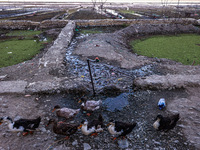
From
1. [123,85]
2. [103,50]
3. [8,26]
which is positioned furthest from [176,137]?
[8,26]

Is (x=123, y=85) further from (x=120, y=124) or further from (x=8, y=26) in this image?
(x=8, y=26)

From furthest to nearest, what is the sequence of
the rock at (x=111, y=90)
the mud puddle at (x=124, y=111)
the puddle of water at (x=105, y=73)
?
the puddle of water at (x=105, y=73)
the rock at (x=111, y=90)
the mud puddle at (x=124, y=111)

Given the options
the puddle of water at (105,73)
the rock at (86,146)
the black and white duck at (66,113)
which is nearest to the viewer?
the rock at (86,146)

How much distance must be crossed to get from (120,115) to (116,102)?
614 mm

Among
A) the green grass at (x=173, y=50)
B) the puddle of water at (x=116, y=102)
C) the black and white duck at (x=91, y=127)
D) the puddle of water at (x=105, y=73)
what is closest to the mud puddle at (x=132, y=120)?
the puddle of water at (x=116, y=102)

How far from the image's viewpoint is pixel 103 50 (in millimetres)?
8445

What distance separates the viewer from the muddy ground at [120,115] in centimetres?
324

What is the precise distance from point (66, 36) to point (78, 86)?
7343mm

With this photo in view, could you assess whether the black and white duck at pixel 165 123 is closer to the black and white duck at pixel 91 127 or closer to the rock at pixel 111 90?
the black and white duck at pixel 91 127

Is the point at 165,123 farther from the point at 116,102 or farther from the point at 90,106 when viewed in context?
the point at 90,106

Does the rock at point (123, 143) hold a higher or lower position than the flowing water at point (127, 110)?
lower

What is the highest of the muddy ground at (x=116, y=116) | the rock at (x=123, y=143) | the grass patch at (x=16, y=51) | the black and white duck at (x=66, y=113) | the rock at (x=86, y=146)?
the grass patch at (x=16, y=51)

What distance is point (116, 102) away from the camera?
4695mm

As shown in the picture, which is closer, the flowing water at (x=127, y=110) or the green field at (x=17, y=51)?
the flowing water at (x=127, y=110)
